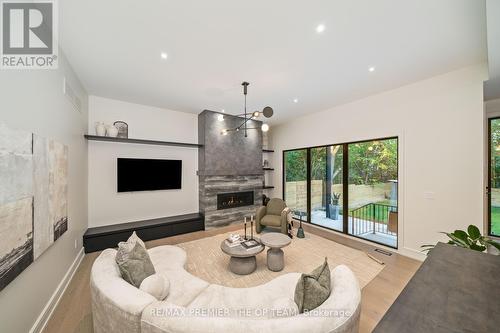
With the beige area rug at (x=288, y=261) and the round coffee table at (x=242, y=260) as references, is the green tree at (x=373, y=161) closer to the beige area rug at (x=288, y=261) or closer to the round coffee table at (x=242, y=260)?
the beige area rug at (x=288, y=261)

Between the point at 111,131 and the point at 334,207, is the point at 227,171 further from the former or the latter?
the point at 334,207

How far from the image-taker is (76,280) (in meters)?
2.66

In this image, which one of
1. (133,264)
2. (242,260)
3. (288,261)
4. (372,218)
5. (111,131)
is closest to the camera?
(133,264)

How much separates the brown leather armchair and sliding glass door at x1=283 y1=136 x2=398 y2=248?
1.14m

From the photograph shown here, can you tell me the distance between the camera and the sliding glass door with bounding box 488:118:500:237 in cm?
334

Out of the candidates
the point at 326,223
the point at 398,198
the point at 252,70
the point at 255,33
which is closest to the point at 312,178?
the point at 326,223

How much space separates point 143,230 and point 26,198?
2582 mm

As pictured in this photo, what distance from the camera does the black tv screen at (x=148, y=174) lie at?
4.07 metres

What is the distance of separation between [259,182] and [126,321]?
470 centimetres

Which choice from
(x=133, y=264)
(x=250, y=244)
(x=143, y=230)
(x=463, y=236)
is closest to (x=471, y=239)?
(x=463, y=236)

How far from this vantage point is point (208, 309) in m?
1.19

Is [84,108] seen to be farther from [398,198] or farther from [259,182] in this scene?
[398,198]

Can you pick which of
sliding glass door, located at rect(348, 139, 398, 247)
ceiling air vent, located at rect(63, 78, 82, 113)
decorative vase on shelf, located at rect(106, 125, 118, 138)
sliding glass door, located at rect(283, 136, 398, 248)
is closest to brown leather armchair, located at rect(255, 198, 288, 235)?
sliding glass door, located at rect(283, 136, 398, 248)

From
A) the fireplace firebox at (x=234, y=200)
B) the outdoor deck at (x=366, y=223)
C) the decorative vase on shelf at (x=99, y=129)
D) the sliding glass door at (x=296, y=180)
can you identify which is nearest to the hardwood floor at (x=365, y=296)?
the outdoor deck at (x=366, y=223)
